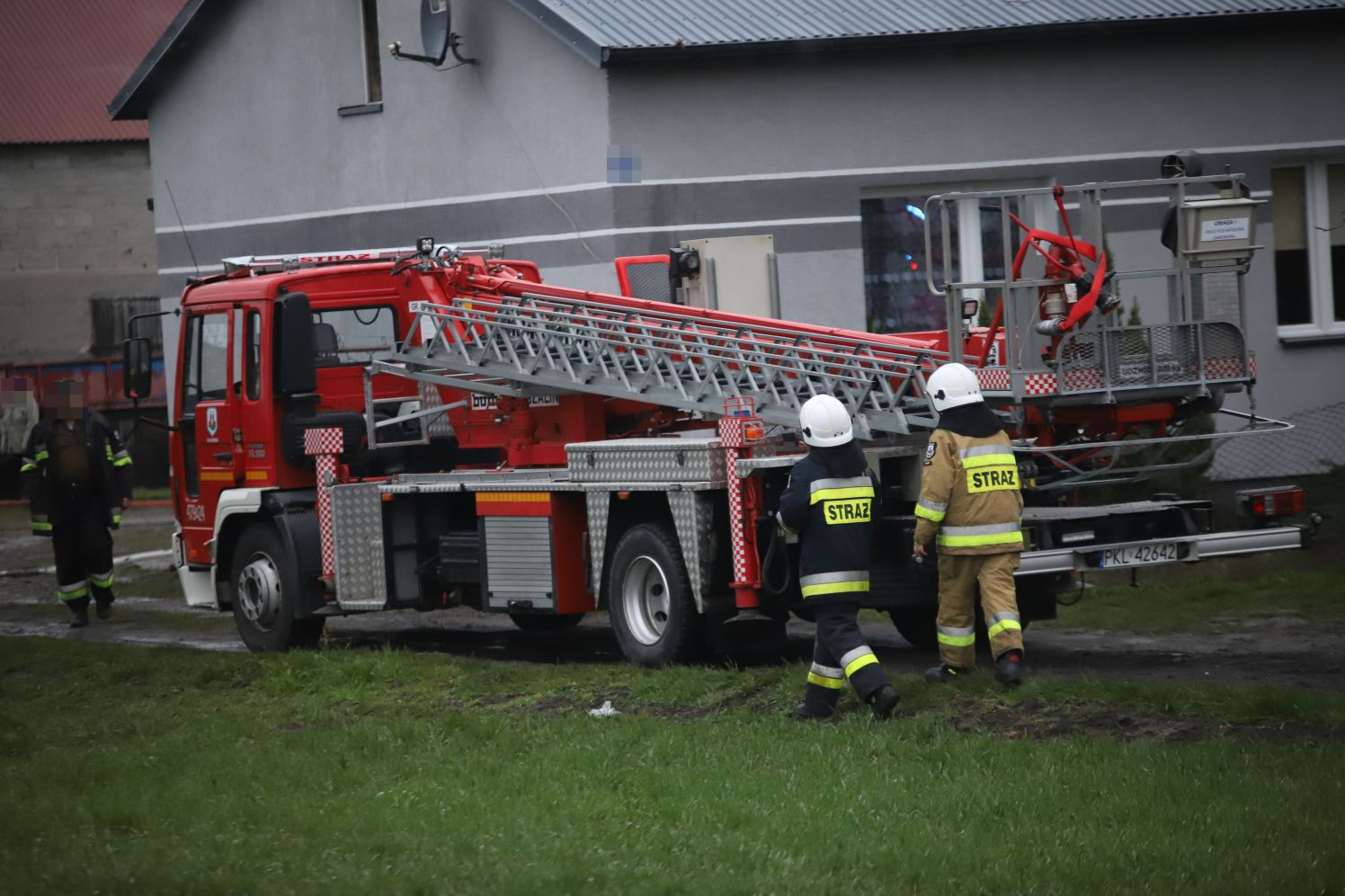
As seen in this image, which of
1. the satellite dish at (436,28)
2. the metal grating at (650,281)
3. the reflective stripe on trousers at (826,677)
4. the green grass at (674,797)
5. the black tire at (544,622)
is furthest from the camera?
the satellite dish at (436,28)

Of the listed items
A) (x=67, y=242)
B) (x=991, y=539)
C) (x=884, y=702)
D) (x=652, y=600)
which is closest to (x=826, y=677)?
(x=884, y=702)

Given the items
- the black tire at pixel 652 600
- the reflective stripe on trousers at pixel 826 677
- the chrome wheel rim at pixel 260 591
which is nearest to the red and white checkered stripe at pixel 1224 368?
the reflective stripe on trousers at pixel 826 677

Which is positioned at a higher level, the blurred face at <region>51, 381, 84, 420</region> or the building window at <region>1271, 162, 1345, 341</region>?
the building window at <region>1271, 162, 1345, 341</region>

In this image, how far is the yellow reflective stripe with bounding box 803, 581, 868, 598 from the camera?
336 inches

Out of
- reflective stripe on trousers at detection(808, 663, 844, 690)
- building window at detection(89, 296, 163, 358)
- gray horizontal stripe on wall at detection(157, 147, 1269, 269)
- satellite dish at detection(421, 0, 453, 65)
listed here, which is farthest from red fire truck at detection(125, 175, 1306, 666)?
building window at detection(89, 296, 163, 358)

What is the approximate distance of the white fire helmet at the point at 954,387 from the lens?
881cm

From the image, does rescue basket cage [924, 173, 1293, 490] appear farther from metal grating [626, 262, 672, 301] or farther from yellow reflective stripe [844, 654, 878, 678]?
metal grating [626, 262, 672, 301]

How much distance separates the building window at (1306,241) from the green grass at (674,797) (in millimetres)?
10872

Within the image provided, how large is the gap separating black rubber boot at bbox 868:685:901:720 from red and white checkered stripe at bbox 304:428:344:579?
509 centimetres

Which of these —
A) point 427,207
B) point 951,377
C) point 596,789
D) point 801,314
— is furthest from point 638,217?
point 596,789

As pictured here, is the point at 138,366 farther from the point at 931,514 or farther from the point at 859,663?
the point at 859,663

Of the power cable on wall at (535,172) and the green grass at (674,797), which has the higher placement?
the power cable on wall at (535,172)

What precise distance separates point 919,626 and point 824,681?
3.18 meters

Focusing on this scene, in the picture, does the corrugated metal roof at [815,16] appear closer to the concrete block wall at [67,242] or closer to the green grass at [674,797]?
the green grass at [674,797]
